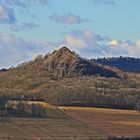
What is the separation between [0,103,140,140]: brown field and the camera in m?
107

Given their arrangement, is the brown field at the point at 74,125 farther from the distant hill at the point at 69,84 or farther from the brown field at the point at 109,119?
the distant hill at the point at 69,84

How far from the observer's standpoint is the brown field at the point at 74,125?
351 feet

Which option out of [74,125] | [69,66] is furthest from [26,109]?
[69,66]

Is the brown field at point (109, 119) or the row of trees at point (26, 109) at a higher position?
the row of trees at point (26, 109)

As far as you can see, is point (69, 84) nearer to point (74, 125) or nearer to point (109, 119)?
point (109, 119)

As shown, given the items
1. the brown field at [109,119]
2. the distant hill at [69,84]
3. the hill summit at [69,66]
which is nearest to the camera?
the brown field at [109,119]

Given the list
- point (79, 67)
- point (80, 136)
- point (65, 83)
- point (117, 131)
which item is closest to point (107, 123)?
point (117, 131)

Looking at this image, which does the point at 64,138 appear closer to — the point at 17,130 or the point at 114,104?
the point at 17,130

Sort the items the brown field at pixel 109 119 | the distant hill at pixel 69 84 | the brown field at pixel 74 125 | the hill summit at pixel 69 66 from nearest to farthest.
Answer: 1. the brown field at pixel 74 125
2. the brown field at pixel 109 119
3. the distant hill at pixel 69 84
4. the hill summit at pixel 69 66

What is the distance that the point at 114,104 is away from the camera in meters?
149

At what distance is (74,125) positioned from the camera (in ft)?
397

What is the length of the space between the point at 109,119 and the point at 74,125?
33.4ft

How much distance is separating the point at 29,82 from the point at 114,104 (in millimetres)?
34997

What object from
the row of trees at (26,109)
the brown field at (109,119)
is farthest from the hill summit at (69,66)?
the row of trees at (26,109)
